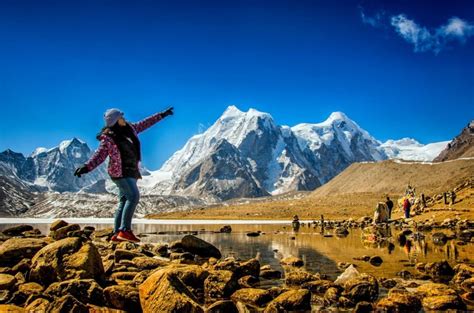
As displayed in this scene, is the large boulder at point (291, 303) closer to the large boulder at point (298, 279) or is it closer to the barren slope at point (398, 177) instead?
the large boulder at point (298, 279)

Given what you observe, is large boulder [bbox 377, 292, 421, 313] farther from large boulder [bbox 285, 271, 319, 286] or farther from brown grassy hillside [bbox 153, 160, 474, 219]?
brown grassy hillside [bbox 153, 160, 474, 219]

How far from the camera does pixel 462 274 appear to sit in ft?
43.6

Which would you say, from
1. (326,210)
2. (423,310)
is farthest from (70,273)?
(326,210)

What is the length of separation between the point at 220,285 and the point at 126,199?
3.86 meters

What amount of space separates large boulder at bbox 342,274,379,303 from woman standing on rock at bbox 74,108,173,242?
643 cm

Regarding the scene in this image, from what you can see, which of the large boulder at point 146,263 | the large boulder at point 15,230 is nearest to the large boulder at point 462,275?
the large boulder at point 146,263

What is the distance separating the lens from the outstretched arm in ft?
45.7

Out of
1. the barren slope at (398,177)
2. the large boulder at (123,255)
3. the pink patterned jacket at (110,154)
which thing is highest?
the barren slope at (398,177)

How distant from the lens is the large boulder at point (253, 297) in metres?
10.7

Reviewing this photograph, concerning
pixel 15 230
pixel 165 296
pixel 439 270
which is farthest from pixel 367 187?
pixel 165 296

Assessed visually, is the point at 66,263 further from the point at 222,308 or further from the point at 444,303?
the point at 444,303

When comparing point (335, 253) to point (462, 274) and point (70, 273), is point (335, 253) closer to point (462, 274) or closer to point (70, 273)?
point (462, 274)

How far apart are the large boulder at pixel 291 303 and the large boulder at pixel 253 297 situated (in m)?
0.74

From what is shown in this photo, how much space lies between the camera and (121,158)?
12.8m
